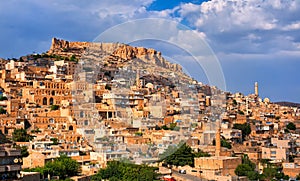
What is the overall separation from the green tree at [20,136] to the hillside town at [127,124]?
0.03 meters

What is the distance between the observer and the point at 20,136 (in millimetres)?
18703

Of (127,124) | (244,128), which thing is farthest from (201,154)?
(244,128)

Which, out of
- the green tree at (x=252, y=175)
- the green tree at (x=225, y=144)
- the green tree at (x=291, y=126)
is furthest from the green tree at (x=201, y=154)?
the green tree at (x=291, y=126)

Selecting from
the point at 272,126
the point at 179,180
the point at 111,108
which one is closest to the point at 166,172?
the point at 179,180

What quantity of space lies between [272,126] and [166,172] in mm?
12486

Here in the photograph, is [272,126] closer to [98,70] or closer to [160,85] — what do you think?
[160,85]

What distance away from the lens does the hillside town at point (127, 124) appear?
18.3m

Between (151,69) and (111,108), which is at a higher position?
(151,69)

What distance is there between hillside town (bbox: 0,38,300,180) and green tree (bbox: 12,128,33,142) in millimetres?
33

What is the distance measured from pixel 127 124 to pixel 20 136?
18.5 ft

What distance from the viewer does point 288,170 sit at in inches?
839

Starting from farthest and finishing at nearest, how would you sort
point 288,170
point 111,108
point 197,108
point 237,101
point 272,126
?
point 237,101 < point 272,126 < point 197,108 < point 111,108 < point 288,170

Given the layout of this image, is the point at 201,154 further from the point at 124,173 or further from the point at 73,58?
the point at 73,58

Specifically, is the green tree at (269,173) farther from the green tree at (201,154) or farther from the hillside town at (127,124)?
the green tree at (201,154)
